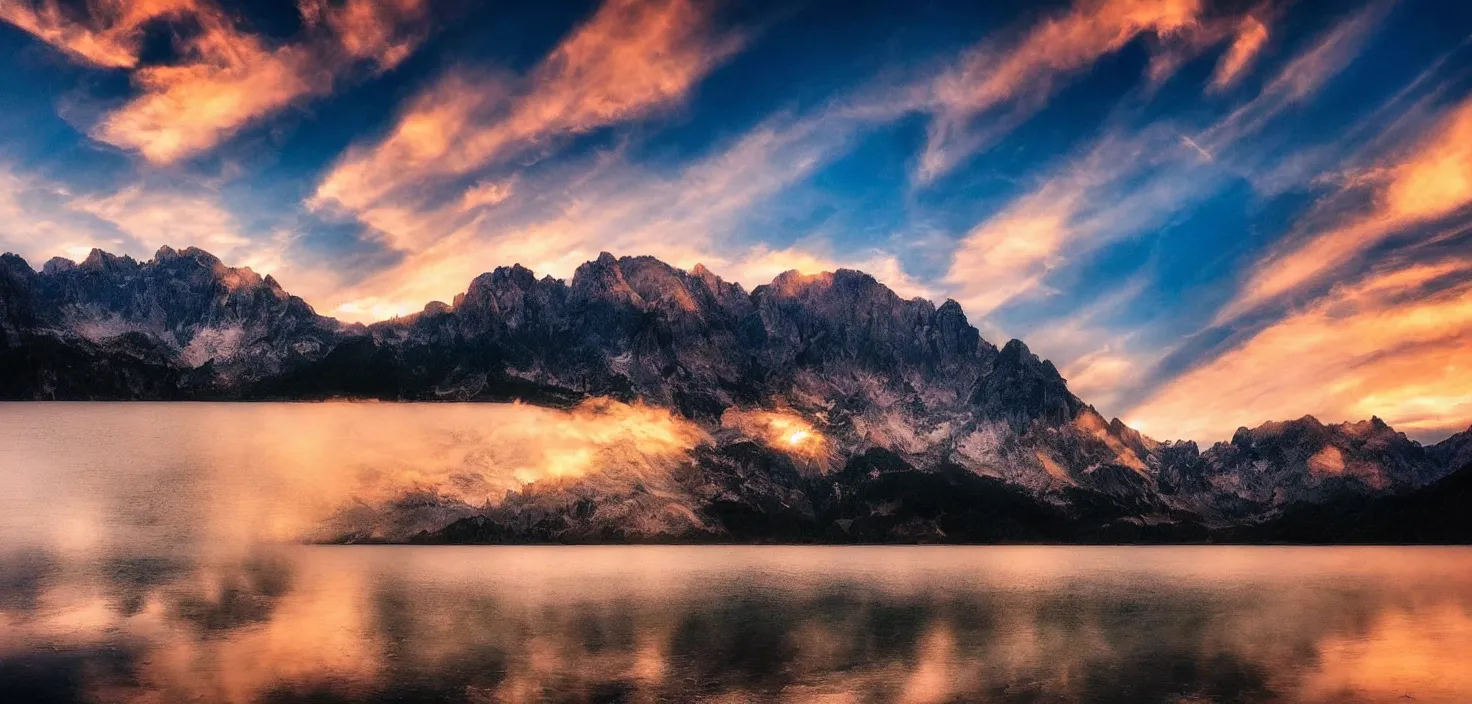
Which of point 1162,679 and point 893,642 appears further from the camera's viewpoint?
point 893,642

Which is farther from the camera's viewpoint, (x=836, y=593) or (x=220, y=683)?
(x=836, y=593)

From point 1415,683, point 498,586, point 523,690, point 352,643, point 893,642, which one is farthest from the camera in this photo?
point 498,586

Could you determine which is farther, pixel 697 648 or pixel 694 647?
pixel 694 647

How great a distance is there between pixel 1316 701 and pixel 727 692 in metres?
42.1

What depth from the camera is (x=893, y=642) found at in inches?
3984

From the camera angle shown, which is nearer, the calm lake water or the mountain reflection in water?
the calm lake water

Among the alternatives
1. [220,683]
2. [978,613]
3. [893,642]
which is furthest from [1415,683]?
[220,683]

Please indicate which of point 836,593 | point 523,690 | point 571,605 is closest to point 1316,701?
point 523,690

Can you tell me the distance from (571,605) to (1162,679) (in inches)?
3516

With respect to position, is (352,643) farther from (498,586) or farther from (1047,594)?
(1047,594)

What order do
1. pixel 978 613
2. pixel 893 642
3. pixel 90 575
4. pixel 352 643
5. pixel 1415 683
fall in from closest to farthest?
pixel 1415 683
pixel 352 643
pixel 893 642
pixel 978 613
pixel 90 575

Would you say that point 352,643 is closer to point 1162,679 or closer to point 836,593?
point 1162,679

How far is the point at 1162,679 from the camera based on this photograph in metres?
78.4

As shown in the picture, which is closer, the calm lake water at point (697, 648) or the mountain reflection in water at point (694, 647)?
the calm lake water at point (697, 648)
